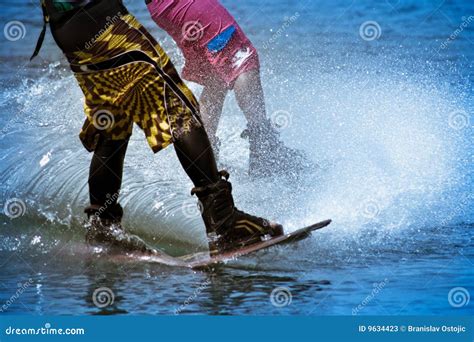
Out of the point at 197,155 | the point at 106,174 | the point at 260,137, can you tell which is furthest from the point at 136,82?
the point at 260,137

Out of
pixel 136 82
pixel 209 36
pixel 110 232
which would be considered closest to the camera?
pixel 136 82

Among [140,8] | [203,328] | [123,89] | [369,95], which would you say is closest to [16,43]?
[140,8]

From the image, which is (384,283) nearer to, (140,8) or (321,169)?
(321,169)

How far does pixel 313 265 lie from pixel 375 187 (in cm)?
75

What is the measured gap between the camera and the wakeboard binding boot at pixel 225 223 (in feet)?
11.7

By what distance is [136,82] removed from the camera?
3492 mm

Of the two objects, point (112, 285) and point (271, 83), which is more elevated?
point (271, 83)

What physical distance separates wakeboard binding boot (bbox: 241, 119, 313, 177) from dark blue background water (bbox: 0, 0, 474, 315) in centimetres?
6

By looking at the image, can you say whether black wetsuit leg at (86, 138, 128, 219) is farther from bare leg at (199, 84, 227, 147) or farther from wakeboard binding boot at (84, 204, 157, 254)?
bare leg at (199, 84, 227, 147)

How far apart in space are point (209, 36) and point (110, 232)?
0.82 meters

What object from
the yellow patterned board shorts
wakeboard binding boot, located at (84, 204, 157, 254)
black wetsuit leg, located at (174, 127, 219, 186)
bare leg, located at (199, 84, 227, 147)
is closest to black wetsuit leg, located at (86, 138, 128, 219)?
wakeboard binding boot, located at (84, 204, 157, 254)

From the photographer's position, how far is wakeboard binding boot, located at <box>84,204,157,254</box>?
3.81m

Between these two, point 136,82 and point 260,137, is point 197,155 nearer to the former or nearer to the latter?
point 136,82

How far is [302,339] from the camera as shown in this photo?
3480mm
